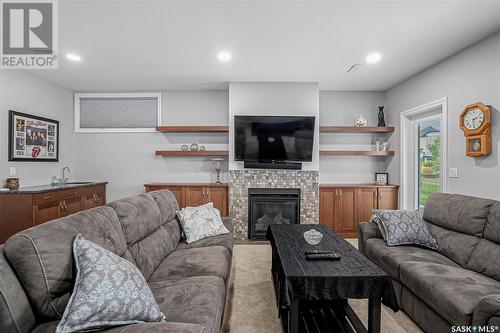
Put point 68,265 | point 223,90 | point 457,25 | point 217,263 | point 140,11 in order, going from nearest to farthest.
Answer: 1. point 68,265
2. point 217,263
3. point 140,11
4. point 457,25
5. point 223,90

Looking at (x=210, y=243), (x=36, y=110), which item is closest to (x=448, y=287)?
(x=210, y=243)

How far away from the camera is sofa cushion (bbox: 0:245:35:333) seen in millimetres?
1055

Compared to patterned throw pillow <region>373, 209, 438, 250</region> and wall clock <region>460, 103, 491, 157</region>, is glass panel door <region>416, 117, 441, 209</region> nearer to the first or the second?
wall clock <region>460, 103, 491, 157</region>

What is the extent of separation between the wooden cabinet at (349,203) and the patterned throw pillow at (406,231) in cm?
175

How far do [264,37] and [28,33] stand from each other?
2.53 m

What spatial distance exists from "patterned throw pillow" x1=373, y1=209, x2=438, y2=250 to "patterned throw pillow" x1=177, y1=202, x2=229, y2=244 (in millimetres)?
1758

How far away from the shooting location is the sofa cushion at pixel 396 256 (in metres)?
2.26

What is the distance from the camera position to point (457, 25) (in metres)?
2.58

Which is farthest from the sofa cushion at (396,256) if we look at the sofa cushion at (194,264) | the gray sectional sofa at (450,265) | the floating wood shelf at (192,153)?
the floating wood shelf at (192,153)

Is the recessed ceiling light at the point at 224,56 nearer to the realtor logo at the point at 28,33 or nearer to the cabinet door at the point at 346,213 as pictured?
the realtor logo at the point at 28,33

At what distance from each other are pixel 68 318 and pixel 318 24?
9.71 feet

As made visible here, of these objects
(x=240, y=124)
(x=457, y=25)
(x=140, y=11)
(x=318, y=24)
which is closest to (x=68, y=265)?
(x=140, y=11)

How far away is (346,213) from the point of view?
14.8 feet

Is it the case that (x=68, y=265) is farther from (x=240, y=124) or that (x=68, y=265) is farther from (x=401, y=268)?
(x=240, y=124)
